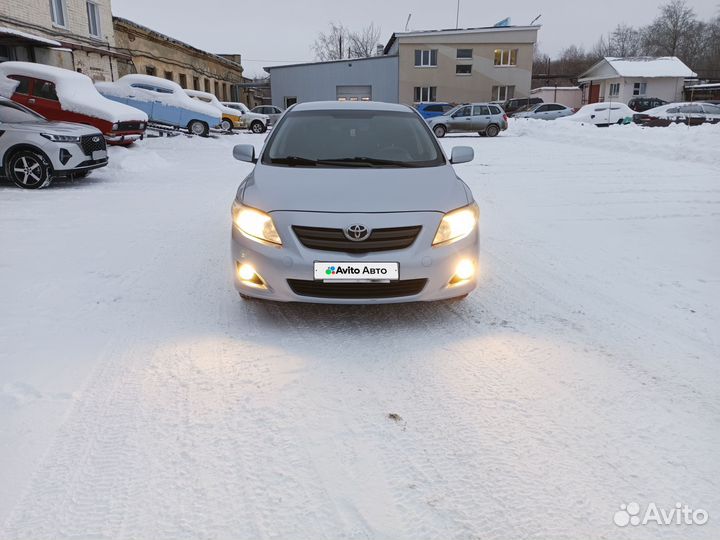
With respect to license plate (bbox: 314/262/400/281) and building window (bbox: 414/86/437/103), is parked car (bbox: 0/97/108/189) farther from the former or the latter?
building window (bbox: 414/86/437/103)

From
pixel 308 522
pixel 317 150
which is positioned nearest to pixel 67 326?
pixel 317 150

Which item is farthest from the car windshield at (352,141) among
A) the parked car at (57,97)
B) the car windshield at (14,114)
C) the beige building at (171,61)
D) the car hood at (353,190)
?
the beige building at (171,61)

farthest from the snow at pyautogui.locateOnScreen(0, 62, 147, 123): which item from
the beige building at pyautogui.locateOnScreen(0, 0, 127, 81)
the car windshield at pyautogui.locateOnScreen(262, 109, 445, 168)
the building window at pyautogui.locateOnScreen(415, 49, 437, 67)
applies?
the building window at pyautogui.locateOnScreen(415, 49, 437, 67)

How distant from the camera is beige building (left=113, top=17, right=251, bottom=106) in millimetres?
26234

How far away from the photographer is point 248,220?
3539mm

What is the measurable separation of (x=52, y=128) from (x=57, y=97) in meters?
4.28

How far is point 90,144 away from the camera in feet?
32.0

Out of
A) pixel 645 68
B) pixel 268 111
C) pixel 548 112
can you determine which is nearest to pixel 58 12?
pixel 268 111

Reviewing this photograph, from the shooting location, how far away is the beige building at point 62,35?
17.4 metres

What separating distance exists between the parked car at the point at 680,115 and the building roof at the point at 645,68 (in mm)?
18648

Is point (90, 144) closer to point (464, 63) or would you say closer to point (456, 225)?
point (456, 225)

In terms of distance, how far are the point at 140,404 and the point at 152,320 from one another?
1169 millimetres

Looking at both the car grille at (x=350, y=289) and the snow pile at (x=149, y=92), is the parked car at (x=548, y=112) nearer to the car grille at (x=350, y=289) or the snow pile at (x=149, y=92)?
the snow pile at (x=149, y=92)

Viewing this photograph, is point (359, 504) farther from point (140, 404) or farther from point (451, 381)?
point (140, 404)
